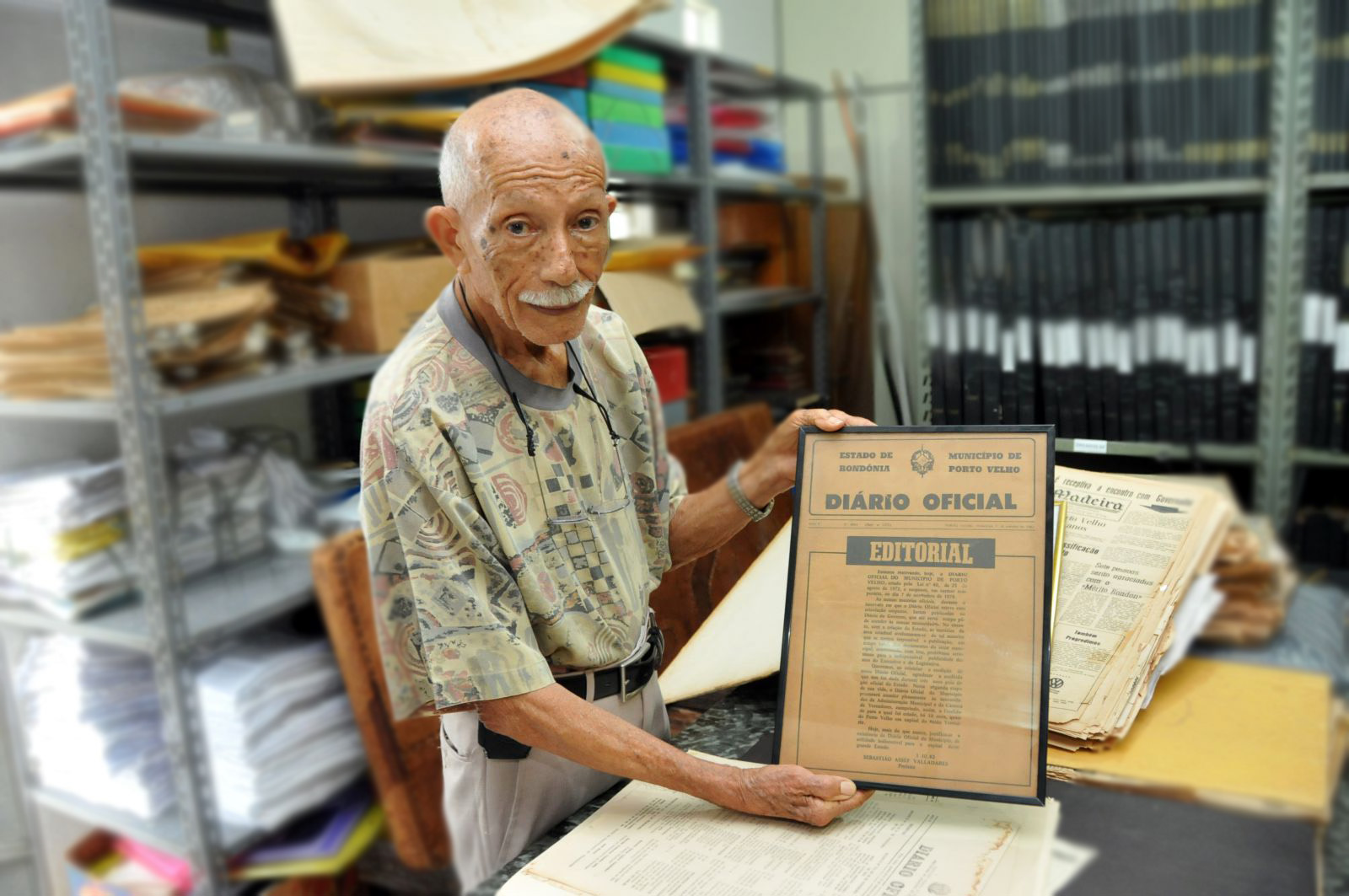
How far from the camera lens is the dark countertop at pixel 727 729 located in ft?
2.11

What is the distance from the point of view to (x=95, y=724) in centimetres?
94

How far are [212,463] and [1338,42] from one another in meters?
1.22

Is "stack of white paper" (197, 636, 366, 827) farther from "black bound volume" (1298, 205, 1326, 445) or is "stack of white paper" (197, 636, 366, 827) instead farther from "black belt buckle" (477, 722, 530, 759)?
"black bound volume" (1298, 205, 1326, 445)

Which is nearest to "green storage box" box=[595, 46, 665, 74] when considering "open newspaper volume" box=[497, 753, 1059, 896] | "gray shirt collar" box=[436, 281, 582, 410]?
"gray shirt collar" box=[436, 281, 582, 410]

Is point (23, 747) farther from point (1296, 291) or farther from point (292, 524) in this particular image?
point (1296, 291)

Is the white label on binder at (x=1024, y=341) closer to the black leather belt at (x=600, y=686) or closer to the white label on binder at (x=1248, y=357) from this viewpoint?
the white label on binder at (x=1248, y=357)

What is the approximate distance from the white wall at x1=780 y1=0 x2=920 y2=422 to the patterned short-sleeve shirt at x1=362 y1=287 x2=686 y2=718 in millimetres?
290

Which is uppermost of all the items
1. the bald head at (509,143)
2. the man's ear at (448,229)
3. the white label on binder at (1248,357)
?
the bald head at (509,143)

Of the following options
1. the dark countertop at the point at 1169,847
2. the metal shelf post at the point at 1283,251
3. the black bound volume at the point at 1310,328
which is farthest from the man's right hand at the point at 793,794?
the black bound volume at the point at 1310,328

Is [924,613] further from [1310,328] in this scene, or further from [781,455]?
[1310,328]

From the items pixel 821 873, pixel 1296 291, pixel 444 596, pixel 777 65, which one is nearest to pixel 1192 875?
pixel 821 873

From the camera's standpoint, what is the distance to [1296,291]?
89 cm

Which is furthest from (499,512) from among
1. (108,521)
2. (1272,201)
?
(1272,201)

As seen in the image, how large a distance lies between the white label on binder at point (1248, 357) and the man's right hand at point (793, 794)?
1.87 ft
